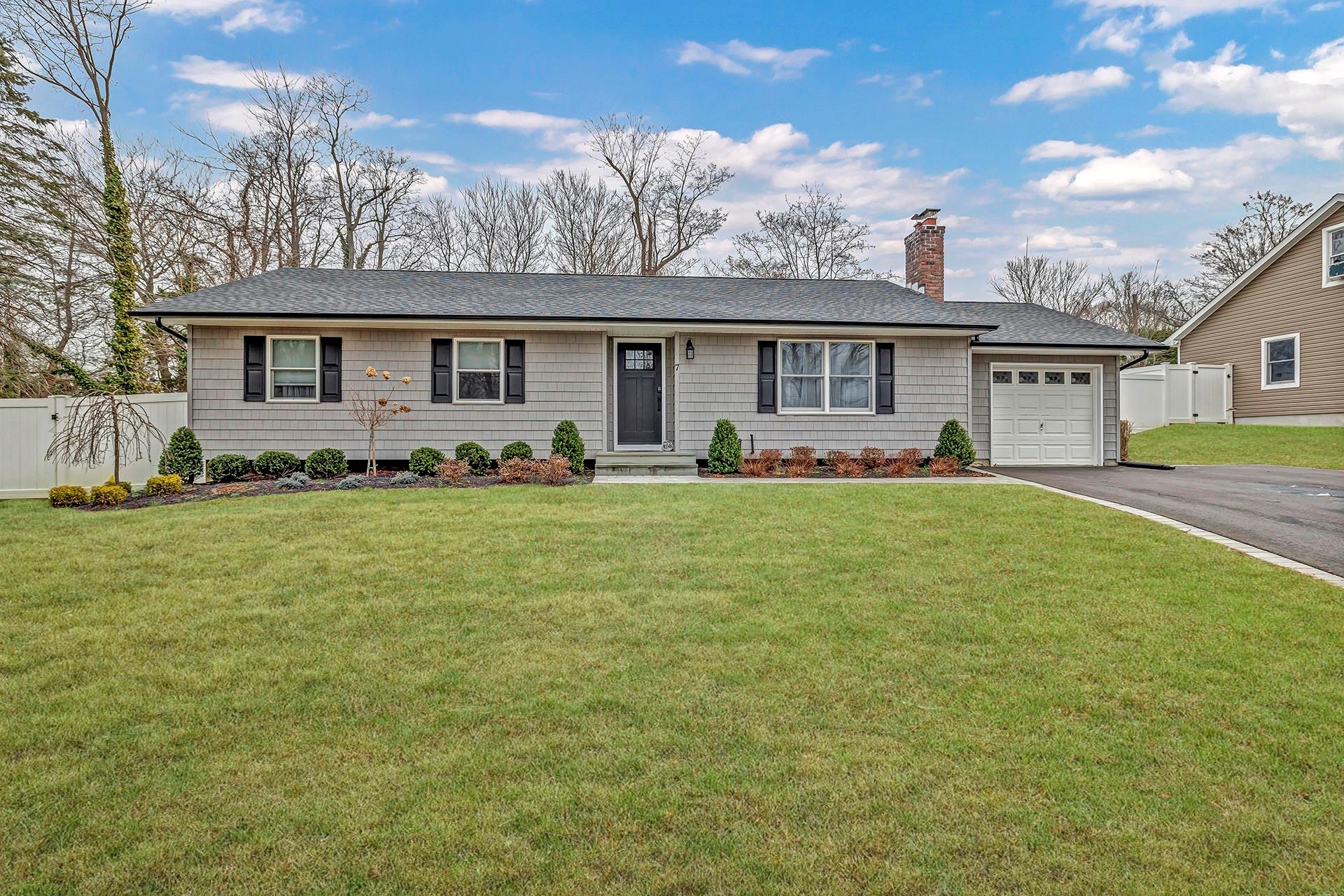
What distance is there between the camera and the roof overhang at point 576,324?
1182 cm

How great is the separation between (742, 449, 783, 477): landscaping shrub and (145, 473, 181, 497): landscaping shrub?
891cm

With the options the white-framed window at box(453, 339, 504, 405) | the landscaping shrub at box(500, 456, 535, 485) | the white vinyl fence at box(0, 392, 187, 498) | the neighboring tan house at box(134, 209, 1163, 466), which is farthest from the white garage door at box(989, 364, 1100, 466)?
the white vinyl fence at box(0, 392, 187, 498)

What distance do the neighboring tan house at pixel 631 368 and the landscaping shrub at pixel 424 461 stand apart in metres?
0.70

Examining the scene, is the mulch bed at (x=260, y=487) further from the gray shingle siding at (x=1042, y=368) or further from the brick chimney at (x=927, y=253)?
the brick chimney at (x=927, y=253)

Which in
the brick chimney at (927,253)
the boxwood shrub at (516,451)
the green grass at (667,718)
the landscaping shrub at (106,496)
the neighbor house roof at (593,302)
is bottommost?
the green grass at (667,718)

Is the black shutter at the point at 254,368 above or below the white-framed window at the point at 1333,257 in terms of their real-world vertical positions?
below

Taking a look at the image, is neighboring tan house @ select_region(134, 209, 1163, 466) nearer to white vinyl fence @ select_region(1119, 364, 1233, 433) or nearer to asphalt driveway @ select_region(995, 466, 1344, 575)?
asphalt driveway @ select_region(995, 466, 1344, 575)

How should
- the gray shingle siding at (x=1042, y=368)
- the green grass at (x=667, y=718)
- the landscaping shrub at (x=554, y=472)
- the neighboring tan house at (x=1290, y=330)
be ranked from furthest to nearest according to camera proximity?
the neighboring tan house at (x=1290, y=330), the gray shingle siding at (x=1042, y=368), the landscaping shrub at (x=554, y=472), the green grass at (x=667, y=718)

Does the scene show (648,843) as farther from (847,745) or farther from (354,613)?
(354,613)

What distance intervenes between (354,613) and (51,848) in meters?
2.43

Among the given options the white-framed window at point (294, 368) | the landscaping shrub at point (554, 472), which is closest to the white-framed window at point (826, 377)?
the landscaping shrub at point (554, 472)

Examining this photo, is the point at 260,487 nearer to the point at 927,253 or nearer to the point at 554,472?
the point at 554,472

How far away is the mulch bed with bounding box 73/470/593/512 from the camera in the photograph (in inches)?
357

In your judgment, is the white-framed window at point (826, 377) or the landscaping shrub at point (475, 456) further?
the white-framed window at point (826, 377)
